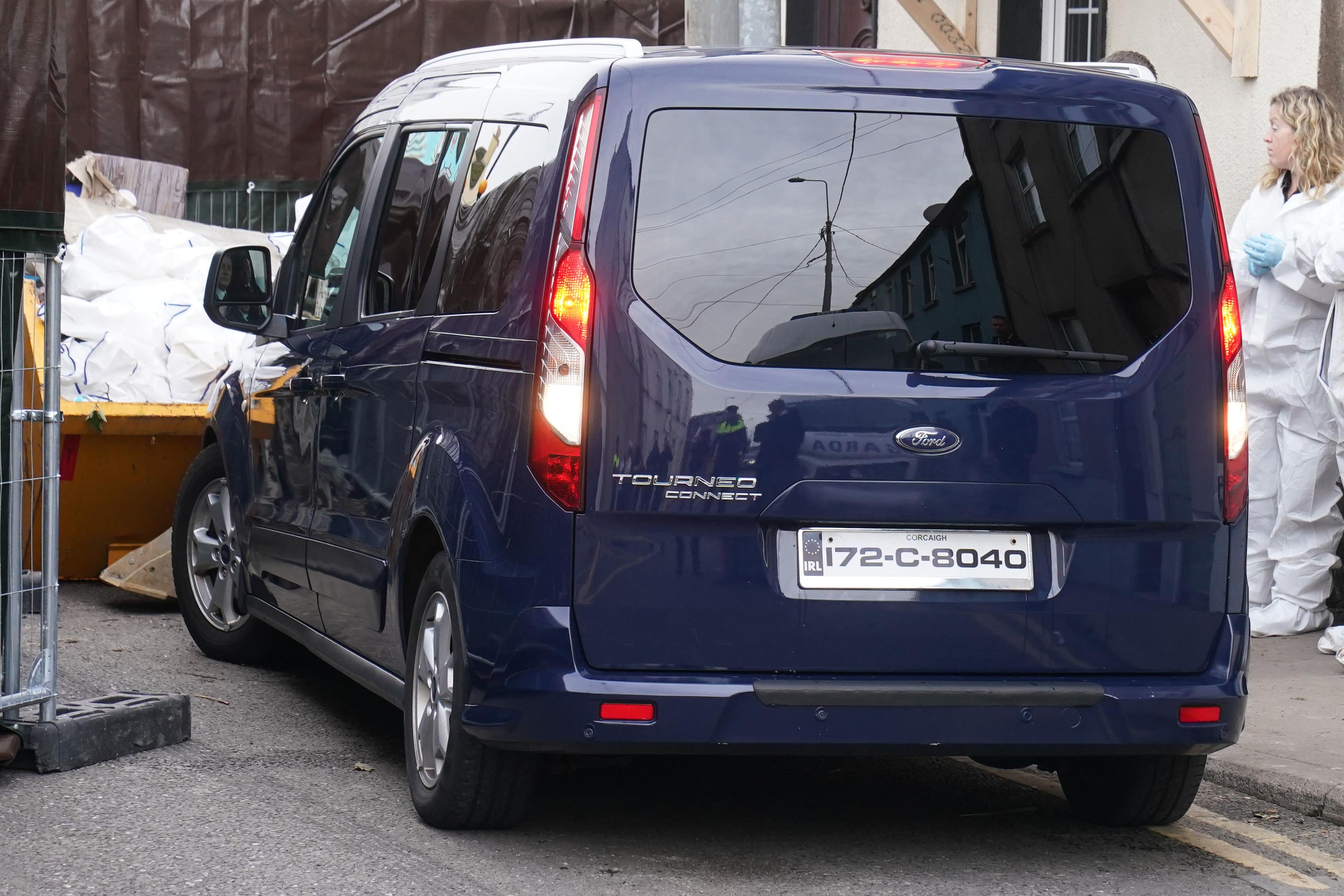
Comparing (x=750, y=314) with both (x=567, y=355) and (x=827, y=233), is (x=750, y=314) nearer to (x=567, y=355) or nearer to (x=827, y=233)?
(x=827, y=233)

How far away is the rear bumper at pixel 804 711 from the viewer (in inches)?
167

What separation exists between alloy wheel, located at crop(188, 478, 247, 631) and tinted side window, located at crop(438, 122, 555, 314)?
2505mm

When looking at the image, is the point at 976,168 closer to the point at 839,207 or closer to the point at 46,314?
the point at 839,207

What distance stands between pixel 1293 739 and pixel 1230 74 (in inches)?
216

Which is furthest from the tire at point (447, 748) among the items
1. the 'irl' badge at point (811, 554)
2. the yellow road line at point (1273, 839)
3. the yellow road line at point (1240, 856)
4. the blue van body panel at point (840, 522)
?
the yellow road line at point (1273, 839)

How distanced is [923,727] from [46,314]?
292 cm

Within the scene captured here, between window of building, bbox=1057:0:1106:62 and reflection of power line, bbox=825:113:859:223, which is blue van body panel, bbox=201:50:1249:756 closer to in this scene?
reflection of power line, bbox=825:113:859:223

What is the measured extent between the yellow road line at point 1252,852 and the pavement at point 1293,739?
25 centimetres

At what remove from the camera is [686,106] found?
4.38 meters

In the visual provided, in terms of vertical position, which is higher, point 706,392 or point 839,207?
point 839,207

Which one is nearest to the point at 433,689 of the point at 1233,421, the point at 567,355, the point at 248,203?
the point at 567,355

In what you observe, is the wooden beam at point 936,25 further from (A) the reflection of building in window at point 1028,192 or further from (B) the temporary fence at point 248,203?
(B) the temporary fence at point 248,203

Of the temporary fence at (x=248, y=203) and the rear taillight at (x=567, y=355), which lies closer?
the rear taillight at (x=567, y=355)

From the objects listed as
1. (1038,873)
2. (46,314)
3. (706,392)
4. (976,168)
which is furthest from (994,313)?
(46,314)
